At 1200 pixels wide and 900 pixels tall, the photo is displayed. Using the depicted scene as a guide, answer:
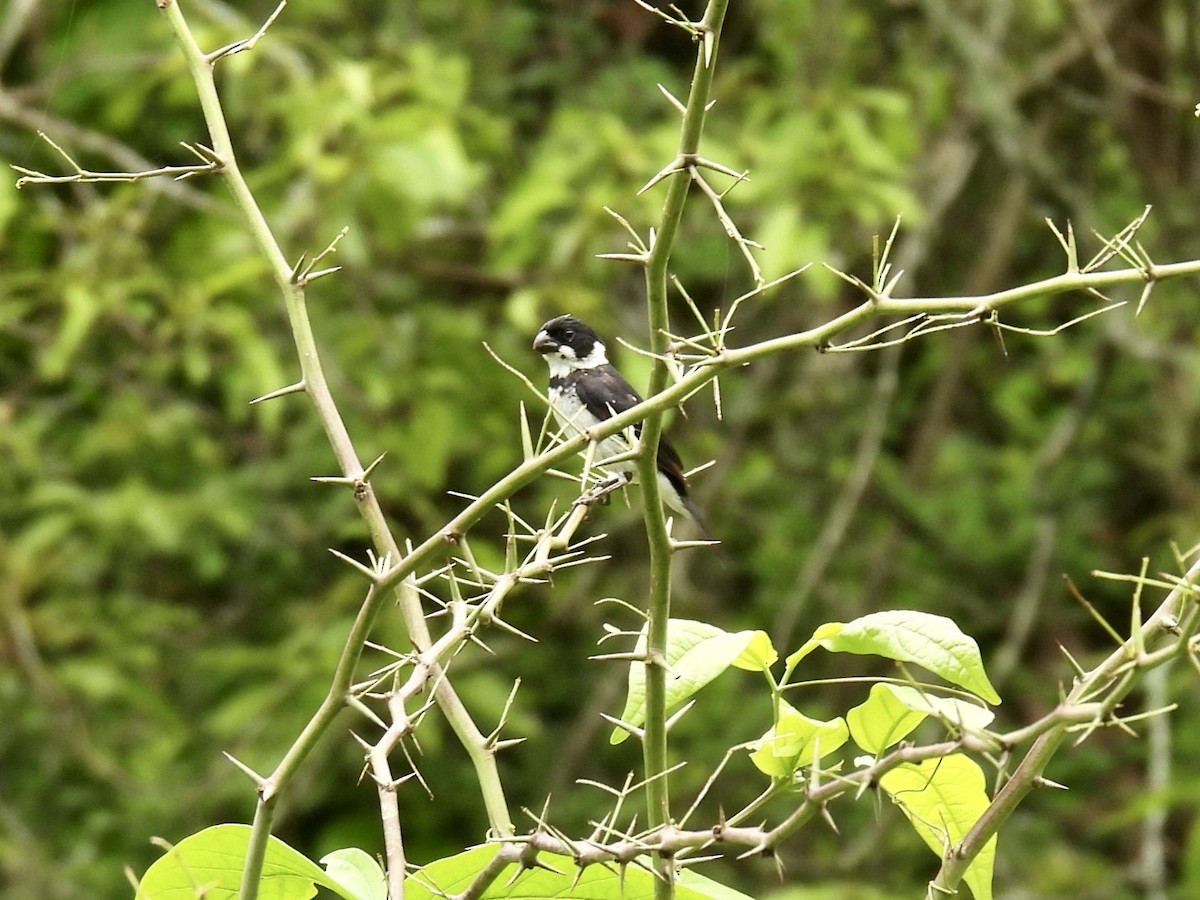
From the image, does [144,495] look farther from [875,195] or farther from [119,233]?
[875,195]

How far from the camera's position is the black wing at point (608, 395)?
5156 millimetres

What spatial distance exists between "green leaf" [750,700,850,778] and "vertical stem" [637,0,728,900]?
91 millimetres

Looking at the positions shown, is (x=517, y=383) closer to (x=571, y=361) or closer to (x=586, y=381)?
(x=571, y=361)

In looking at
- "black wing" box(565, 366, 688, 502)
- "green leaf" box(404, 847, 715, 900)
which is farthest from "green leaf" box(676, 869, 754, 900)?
"black wing" box(565, 366, 688, 502)

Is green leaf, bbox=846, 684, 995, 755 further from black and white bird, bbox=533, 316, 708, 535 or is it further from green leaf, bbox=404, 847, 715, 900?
black and white bird, bbox=533, 316, 708, 535

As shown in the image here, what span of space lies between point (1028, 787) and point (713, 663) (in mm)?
287

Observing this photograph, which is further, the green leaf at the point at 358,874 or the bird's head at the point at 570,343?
the bird's head at the point at 570,343

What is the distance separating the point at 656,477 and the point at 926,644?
27 cm

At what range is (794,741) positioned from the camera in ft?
4.59

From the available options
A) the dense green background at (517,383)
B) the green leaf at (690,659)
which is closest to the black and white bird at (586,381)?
the dense green background at (517,383)

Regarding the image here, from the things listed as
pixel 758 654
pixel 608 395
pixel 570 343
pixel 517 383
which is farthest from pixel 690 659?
pixel 517 383

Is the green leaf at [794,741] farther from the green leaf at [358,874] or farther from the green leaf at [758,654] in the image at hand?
the green leaf at [358,874]

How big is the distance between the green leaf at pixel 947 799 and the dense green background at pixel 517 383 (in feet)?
14.3

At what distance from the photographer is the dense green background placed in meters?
6.29
